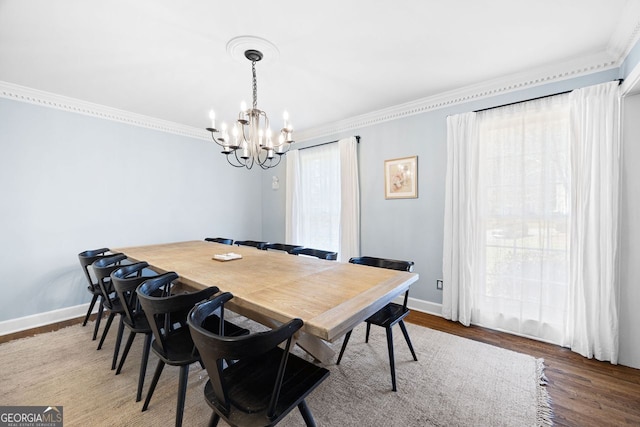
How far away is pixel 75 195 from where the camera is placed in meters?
3.13

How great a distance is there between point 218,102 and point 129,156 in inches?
58.9

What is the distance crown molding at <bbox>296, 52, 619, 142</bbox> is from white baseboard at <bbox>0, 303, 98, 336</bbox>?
13.1 feet

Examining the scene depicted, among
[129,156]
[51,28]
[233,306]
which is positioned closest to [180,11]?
[51,28]

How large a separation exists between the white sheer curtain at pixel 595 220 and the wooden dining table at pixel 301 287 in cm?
162

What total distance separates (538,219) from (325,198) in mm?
2589

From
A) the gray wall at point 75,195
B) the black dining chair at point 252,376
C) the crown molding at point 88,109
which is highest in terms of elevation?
the crown molding at point 88,109

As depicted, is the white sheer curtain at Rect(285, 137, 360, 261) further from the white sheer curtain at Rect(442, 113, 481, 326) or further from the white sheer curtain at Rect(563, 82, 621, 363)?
the white sheer curtain at Rect(563, 82, 621, 363)

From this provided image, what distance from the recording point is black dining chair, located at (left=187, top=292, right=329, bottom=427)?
0.97m

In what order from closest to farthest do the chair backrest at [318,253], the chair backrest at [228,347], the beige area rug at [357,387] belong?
the chair backrest at [228,347] < the beige area rug at [357,387] < the chair backrest at [318,253]

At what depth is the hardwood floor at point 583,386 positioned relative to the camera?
1617 mm

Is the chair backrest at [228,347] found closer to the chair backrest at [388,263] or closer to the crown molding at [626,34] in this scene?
the chair backrest at [388,263]

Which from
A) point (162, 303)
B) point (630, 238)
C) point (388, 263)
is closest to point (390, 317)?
point (388, 263)

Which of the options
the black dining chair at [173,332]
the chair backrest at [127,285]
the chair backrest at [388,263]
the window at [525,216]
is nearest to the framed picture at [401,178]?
the window at [525,216]

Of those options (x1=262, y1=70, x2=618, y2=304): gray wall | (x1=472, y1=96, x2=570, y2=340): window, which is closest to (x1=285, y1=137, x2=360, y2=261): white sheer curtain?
(x1=262, y1=70, x2=618, y2=304): gray wall
